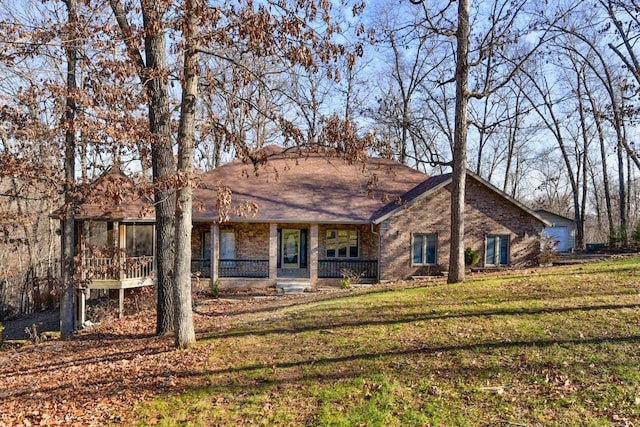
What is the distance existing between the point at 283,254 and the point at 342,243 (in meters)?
2.77

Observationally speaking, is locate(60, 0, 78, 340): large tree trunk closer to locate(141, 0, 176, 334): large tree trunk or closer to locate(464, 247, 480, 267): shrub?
locate(141, 0, 176, 334): large tree trunk

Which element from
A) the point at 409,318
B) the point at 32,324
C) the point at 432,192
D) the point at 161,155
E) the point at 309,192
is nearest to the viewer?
the point at 409,318

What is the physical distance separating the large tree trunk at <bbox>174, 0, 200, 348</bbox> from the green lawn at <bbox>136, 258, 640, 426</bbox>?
2.03ft

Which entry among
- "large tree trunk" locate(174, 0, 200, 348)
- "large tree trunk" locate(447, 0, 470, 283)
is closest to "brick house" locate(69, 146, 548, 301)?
"large tree trunk" locate(447, 0, 470, 283)

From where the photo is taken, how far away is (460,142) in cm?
1251

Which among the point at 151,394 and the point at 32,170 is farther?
the point at 32,170

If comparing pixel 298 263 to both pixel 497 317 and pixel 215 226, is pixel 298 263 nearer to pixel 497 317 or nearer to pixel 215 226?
pixel 215 226

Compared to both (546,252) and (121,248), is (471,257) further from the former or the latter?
(121,248)

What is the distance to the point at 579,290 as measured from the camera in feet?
32.7

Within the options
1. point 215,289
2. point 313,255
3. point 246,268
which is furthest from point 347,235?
point 215,289

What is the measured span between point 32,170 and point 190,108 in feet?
19.9

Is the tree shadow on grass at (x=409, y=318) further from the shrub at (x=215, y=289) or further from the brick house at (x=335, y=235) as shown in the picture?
the brick house at (x=335, y=235)

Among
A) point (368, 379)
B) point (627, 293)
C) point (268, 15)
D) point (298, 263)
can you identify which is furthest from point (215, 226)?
point (627, 293)

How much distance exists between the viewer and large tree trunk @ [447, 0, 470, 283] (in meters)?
12.5
